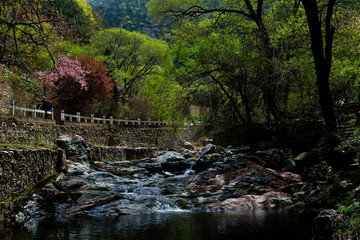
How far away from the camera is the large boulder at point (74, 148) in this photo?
16625 mm

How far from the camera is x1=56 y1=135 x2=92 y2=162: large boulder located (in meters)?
16.6

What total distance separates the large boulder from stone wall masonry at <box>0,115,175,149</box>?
1.21 metres

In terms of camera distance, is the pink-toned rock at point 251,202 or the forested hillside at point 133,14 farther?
the forested hillside at point 133,14

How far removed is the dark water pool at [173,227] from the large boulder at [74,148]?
7.98 meters

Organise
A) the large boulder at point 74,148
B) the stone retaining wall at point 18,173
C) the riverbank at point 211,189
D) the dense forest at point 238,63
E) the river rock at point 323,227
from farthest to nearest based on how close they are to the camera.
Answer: the large boulder at point 74,148
the riverbank at point 211,189
the stone retaining wall at point 18,173
the river rock at point 323,227
the dense forest at point 238,63

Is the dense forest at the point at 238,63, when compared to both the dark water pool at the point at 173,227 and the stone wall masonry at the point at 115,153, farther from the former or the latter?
the stone wall masonry at the point at 115,153

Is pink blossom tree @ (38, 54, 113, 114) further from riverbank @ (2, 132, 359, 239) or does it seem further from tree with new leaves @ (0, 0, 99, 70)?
tree with new leaves @ (0, 0, 99, 70)

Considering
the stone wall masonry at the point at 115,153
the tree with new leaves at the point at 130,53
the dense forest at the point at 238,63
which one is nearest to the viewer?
the dense forest at the point at 238,63

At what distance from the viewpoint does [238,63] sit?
14.9 metres

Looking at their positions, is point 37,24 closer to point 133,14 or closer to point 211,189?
point 211,189

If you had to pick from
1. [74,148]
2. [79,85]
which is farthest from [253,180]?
[79,85]

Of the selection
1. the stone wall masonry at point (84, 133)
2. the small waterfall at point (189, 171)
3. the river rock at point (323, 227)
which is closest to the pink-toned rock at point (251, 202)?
the river rock at point (323, 227)

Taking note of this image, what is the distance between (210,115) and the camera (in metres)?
16.3

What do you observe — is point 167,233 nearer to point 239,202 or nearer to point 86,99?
point 239,202
